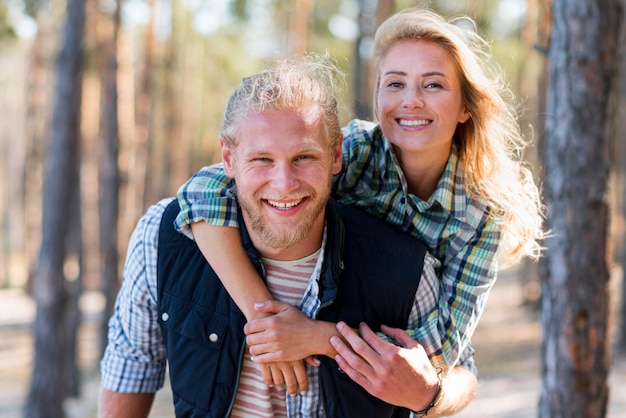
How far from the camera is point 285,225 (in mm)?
2453

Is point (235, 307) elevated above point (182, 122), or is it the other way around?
point (182, 122)

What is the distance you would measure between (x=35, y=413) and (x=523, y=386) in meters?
6.29

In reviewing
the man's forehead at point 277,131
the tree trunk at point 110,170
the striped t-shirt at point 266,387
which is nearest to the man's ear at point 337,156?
the man's forehead at point 277,131

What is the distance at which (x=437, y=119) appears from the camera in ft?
9.22

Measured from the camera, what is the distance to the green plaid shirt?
2639 mm

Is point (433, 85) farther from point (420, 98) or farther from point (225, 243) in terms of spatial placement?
point (225, 243)

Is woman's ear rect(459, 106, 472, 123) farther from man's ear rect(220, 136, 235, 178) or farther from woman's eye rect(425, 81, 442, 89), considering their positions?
man's ear rect(220, 136, 235, 178)

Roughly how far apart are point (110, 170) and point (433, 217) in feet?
32.4

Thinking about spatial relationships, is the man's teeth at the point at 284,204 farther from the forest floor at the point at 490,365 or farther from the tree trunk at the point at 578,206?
the forest floor at the point at 490,365

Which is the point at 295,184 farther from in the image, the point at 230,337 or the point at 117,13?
the point at 117,13

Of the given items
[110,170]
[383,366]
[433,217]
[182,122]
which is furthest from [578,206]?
[182,122]

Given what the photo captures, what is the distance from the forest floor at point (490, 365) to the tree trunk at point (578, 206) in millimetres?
3627

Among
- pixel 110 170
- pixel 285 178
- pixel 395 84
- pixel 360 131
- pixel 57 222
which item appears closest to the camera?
pixel 285 178

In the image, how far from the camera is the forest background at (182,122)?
3.90 meters
